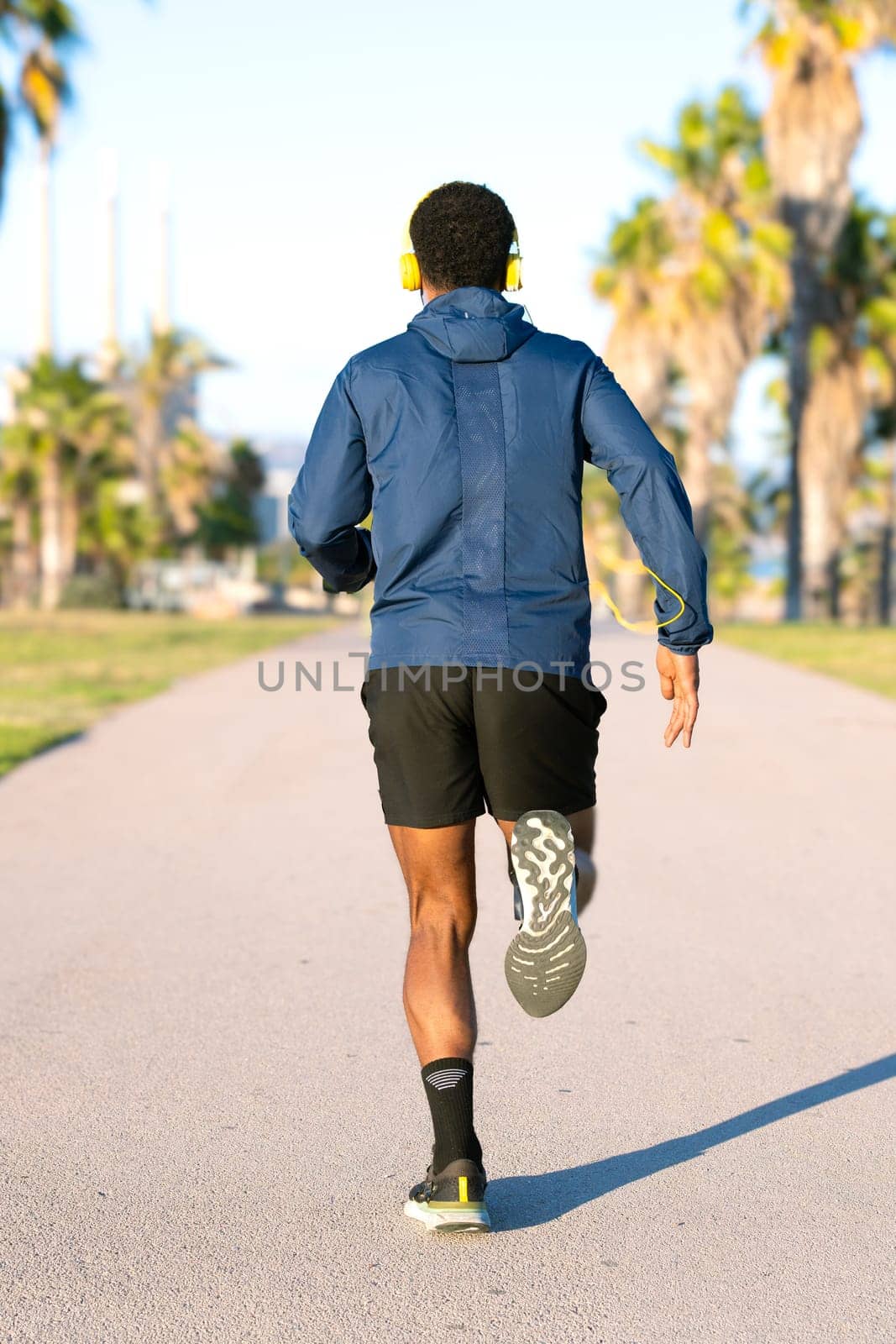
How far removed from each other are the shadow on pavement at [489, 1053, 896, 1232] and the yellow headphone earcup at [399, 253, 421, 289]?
2.04 metres

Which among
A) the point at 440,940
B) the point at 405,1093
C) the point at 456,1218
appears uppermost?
the point at 440,940

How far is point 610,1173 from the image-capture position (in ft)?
13.4

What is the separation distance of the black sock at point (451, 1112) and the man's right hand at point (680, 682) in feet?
2.80

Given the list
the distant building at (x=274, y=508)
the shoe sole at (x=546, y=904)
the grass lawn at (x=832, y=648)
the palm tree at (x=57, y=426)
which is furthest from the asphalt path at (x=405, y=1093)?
the distant building at (x=274, y=508)

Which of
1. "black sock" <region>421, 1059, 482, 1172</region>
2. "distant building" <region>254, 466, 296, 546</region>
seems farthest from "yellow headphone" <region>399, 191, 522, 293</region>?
"distant building" <region>254, 466, 296, 546</region>

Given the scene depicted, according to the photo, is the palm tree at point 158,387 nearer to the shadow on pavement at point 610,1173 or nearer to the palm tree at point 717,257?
the palm tree at point 717,257

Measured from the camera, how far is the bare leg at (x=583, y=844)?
12.9ft

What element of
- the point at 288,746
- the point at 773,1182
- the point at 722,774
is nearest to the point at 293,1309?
the point at 773,1182

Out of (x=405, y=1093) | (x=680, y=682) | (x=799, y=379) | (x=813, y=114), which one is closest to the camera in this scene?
(x=680, y=682)

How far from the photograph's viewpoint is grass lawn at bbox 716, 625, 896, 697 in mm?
20688

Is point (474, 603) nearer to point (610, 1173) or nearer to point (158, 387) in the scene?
point (610, 1173)

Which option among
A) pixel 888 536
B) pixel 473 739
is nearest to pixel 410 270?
pixel 473 739

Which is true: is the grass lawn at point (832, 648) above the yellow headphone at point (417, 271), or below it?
below

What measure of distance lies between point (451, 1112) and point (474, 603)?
3.50 ft
